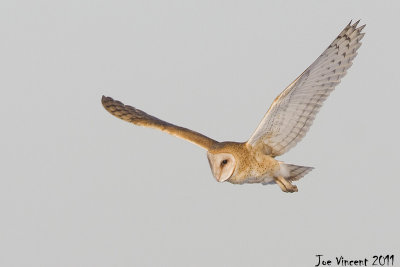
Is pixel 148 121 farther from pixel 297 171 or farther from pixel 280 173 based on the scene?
pixel 297 171

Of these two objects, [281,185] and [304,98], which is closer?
[304,98]

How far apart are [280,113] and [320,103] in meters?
0.56

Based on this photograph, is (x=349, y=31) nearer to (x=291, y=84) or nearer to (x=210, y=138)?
(x=291, y=84)

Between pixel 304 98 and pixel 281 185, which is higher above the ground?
pixel 304 98

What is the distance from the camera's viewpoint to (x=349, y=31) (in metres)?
10.2

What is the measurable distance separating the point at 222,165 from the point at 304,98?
4.72 feet

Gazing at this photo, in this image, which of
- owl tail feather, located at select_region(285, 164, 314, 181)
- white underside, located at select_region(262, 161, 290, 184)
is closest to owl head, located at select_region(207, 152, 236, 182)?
white underside, located at select_region(262, 161, 290, 184)

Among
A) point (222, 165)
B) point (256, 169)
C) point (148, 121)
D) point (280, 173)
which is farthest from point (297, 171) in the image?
point (148, 121)

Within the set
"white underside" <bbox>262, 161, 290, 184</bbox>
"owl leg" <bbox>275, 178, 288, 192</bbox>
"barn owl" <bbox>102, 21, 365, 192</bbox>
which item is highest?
"barn owl" <bbox>102, 21, 365, 192</bbox>

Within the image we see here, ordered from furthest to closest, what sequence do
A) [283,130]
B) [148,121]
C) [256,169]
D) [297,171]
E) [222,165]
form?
[148,121], [297,171], [256,169], [283,130], [222,165]

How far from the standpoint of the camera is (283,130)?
36.0 feet

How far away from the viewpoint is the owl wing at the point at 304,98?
33.6 feet

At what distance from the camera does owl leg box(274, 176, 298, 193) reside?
37.2ft

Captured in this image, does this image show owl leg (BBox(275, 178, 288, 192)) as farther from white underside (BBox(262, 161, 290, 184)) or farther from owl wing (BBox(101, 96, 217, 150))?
owl wing (BBox(101, 96, 217, 150))
